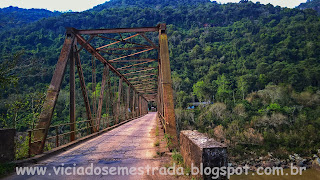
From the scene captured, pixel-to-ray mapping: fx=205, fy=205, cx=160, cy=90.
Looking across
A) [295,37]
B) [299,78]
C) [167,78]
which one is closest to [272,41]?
[295,37]

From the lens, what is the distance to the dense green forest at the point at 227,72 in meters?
31.1

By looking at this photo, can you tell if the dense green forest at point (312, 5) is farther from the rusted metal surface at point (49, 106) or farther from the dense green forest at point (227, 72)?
the rusted metal surface at point (49, 106)

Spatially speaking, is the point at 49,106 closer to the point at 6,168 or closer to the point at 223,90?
the point at 6,168

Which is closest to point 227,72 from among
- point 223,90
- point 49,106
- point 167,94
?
point 223,90

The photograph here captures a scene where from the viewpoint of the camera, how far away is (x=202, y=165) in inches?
109

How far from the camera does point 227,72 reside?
8962cm

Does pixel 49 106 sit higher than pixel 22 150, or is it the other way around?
pixel 49 106

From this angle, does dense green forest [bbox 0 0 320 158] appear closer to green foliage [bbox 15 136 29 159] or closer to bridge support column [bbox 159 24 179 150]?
green foliage [bbox 15 136 29 159]

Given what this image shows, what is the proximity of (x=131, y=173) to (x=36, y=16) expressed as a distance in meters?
184

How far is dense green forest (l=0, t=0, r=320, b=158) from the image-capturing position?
3107cm

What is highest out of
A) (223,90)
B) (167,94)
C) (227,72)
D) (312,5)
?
(312,5)

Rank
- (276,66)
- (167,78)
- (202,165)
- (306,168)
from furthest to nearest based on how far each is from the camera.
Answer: (276,66) → (306,168) → (167,78) → (202,165)

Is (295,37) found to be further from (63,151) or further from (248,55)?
(63,151)

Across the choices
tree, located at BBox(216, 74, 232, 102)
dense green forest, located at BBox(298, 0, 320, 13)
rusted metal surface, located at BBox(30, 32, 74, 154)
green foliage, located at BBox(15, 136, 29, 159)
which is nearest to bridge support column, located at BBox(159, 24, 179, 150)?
rusted metal surface, located at BBox(30, 32, 74, 154)
